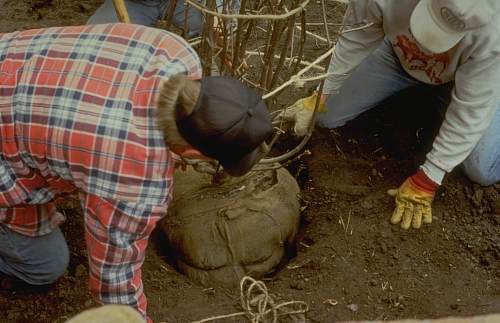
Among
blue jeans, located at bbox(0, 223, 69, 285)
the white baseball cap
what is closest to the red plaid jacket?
blue jeans, located at bbox(0, 223, 69, 285)

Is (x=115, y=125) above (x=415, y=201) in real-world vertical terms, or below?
above

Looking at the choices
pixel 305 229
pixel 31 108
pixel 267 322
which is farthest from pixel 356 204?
pixel 31 108

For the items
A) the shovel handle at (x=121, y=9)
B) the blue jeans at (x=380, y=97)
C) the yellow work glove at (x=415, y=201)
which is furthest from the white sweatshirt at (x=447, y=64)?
the shovel handle at (x=121, y=9)

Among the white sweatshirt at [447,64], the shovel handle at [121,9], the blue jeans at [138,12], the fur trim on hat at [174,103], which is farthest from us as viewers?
the blue jeans at [138,12]

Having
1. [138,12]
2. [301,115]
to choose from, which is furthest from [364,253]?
[138,12]

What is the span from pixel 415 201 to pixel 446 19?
79 centimetres

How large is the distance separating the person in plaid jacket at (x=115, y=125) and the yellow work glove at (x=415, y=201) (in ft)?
3.37

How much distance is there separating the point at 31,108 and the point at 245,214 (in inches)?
41.2

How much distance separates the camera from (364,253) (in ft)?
8.66

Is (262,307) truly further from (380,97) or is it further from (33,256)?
(380,97)

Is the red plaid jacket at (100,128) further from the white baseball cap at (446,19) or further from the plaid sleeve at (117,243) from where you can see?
the white baseball cap at (446,19)

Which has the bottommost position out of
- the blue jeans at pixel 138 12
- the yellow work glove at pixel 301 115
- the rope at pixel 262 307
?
the rope at pixel 262 307

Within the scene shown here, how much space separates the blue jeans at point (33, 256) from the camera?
7.07 ft

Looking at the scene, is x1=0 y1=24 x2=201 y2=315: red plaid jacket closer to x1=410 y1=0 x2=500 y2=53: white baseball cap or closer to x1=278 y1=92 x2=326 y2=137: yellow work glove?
x1=410 y1=0 x2=500 y2=53: white baseball cap
